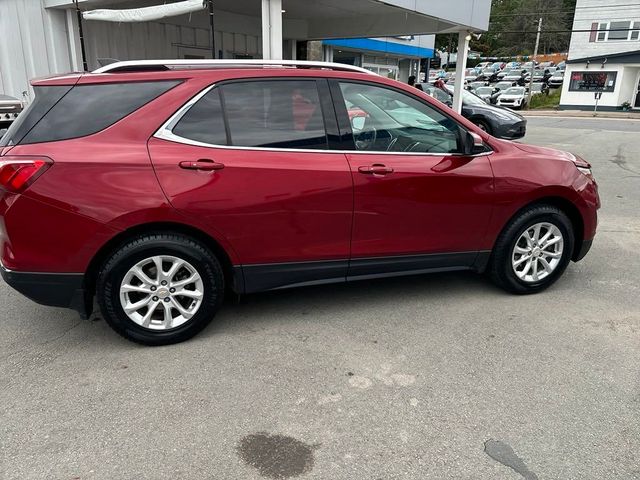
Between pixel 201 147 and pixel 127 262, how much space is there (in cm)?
85

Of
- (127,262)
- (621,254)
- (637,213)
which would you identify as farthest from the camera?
(637,213)

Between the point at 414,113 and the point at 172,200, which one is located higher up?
the point at 414,113

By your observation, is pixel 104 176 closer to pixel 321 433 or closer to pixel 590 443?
pixel 321 433

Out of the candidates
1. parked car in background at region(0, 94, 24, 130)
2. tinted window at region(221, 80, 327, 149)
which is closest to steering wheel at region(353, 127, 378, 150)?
tinted window at region(221, 80, 327, 149)

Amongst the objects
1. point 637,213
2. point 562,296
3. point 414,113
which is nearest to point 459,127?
point 414,113

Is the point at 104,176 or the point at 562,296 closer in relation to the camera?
the point at 104,176

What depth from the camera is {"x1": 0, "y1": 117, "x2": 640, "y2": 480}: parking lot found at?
2.43 meters

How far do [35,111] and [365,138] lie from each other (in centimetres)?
214

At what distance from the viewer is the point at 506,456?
97.1 inches

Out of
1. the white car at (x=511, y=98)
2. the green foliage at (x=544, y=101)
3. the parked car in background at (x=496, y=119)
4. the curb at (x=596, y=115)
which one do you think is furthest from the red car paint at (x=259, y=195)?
the green foliage at (x=544, y=101)

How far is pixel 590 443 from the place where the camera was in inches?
101

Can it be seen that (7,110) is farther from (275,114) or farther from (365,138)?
(365,138)

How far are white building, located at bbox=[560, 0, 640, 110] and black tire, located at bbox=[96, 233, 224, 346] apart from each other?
36841mm

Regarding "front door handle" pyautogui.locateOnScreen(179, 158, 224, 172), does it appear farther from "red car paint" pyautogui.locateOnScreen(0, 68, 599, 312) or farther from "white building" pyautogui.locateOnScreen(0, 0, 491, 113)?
"white building" pyautogui.locateOnScreen(0, 0, 491, 113)
